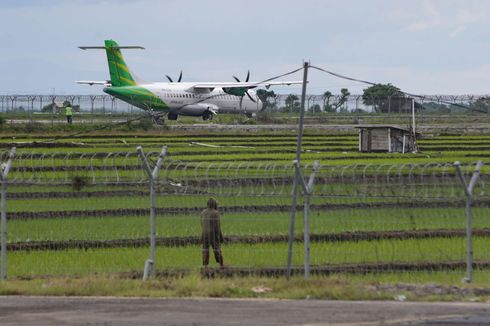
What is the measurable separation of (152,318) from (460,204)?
17514mm

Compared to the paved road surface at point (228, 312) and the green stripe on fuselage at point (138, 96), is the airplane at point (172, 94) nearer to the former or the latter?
the green stripe on fuselage at point (138, 96)

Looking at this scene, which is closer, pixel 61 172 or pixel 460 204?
pixel 460 204

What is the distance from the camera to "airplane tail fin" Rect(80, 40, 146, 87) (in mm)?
83688

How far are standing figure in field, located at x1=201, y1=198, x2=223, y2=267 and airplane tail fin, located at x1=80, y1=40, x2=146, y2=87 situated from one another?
207 ft

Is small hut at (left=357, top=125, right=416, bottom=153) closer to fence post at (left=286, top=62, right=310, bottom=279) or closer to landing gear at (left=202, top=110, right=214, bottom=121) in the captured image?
landing gear at (left=202, top=110, right=214, bottom=121)

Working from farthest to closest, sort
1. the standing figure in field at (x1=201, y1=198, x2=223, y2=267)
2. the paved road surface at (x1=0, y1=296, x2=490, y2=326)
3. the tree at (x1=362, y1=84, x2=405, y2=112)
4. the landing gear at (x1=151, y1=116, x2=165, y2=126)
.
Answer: the tree at (x1=362, y1=84, x2=405, y2=112)
the landing gear at (x1=151, y1=116, x2=165, y2=126)
the standing figure in field at (x1=201, y1=198, x2=223, y2=267)
the paved road surface at (x1=0, y1=296, x2=490, y2=326)

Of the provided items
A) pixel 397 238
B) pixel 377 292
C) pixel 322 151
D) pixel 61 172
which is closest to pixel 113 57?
pixel 322 151

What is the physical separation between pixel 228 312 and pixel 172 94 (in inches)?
2813

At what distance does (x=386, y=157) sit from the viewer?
172ft

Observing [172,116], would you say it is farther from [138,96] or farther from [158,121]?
[158,121]

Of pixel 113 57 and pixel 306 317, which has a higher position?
pixel 113 57

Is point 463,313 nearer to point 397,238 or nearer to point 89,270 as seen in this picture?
point 89,270

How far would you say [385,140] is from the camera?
57719mm

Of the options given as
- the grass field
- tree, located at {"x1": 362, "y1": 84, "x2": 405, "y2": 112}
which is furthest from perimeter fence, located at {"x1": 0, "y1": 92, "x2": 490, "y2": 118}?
the grass field
